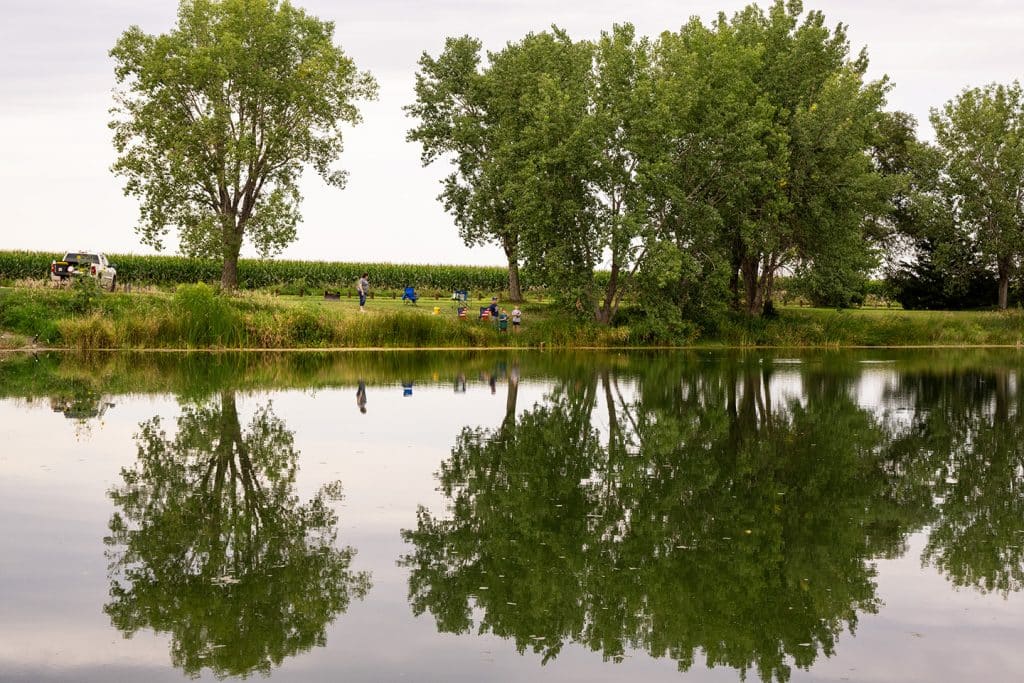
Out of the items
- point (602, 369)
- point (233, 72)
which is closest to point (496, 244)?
point (233, 72)

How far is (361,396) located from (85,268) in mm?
33327

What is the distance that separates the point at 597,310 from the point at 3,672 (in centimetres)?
4864

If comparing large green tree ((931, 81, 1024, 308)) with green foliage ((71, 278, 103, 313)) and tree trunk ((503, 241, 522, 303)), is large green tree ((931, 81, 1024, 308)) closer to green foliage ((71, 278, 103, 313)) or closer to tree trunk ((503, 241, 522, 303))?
tree trunk ((503, 241, 522, 303))

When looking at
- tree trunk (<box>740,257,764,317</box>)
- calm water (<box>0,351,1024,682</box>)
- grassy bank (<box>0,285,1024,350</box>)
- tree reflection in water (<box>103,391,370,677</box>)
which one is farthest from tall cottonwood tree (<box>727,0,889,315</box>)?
tree reflection in water (<box>103,391,370,677</box>)

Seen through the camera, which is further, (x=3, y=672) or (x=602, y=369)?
(x=602, y=369)

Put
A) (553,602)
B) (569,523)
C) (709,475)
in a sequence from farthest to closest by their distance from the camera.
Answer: (709,475)
(569,523)
(553,602)

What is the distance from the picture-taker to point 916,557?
13.7 metres

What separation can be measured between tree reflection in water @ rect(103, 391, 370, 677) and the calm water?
0.04 metres

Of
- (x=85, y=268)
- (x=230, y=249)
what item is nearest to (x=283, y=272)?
(x=230, y=249)

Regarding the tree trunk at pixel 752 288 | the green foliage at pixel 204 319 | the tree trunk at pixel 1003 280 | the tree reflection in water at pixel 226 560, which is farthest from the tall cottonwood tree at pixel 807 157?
the tree reflection in water at pixel 226 560

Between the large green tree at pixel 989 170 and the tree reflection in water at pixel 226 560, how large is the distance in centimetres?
6531

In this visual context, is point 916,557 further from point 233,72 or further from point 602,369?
point 233,72

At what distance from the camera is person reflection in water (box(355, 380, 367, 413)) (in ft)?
92.6

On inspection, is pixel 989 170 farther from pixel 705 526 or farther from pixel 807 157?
pixel 705 526
